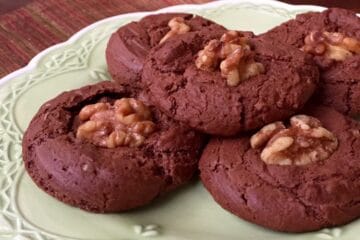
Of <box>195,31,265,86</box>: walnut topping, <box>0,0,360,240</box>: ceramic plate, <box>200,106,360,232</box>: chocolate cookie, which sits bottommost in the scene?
<box>0,0,360,240</box>: ceramic plate

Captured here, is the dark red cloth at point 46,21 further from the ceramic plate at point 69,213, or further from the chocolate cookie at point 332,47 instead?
the chocolate cookie at point 332,47

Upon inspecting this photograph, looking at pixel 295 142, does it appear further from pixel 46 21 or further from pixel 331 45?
pixel 46 21

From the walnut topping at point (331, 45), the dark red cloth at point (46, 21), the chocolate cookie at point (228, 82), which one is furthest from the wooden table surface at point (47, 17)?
the chocolate cookie at point (228, 82)

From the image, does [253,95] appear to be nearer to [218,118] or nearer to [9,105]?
[218,118]

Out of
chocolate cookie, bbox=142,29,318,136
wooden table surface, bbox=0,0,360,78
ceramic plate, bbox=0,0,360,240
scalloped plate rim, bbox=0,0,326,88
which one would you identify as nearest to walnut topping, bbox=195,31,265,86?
chocolate cookie, bbox=142,29,318,136

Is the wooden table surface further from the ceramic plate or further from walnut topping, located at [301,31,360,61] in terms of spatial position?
walnut topping, located at [301,31,360,61]

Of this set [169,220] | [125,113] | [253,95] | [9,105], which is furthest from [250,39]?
[9,105]

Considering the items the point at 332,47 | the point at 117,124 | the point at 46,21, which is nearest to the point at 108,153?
the point at 117,124
